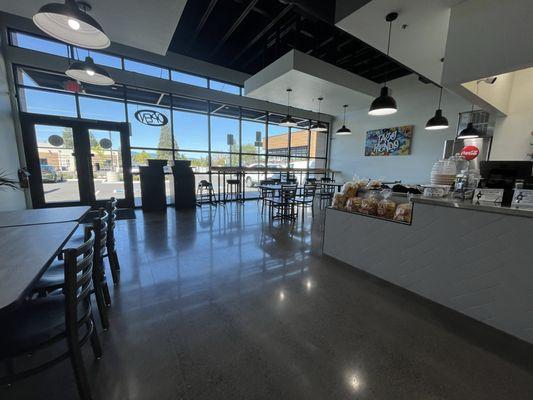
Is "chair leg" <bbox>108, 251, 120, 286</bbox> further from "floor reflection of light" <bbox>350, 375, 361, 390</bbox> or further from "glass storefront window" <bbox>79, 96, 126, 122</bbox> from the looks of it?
"glass storefront window" <bbox>79, 96, 126, 122</bbox>

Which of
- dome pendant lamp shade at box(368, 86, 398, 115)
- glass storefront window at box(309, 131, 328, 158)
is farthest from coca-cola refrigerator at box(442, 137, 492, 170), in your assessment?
glass storefront window at box(309, 131, 328, 158)

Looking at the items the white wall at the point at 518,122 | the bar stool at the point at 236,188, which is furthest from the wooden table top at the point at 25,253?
the white wall at the point at 518,122

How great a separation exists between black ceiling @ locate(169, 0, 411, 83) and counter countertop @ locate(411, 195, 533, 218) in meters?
2.51

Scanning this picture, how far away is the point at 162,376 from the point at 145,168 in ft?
17.7

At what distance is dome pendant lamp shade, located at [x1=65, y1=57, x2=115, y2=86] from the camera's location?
9.20 feet

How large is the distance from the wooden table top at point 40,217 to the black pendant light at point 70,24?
5.48ft

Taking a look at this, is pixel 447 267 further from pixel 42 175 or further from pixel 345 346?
pixel 42 175

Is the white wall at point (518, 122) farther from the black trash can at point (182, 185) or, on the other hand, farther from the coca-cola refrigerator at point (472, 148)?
the black trash can at point (182, 185)

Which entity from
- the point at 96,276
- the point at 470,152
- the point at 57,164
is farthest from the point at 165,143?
the point at 470,152

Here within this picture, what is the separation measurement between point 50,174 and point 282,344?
21.6 feet

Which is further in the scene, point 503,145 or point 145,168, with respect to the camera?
point 145,168

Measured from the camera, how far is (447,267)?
6.36 ft

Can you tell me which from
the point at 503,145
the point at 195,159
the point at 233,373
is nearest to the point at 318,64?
the point at 195,159

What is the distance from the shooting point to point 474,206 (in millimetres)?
1755
